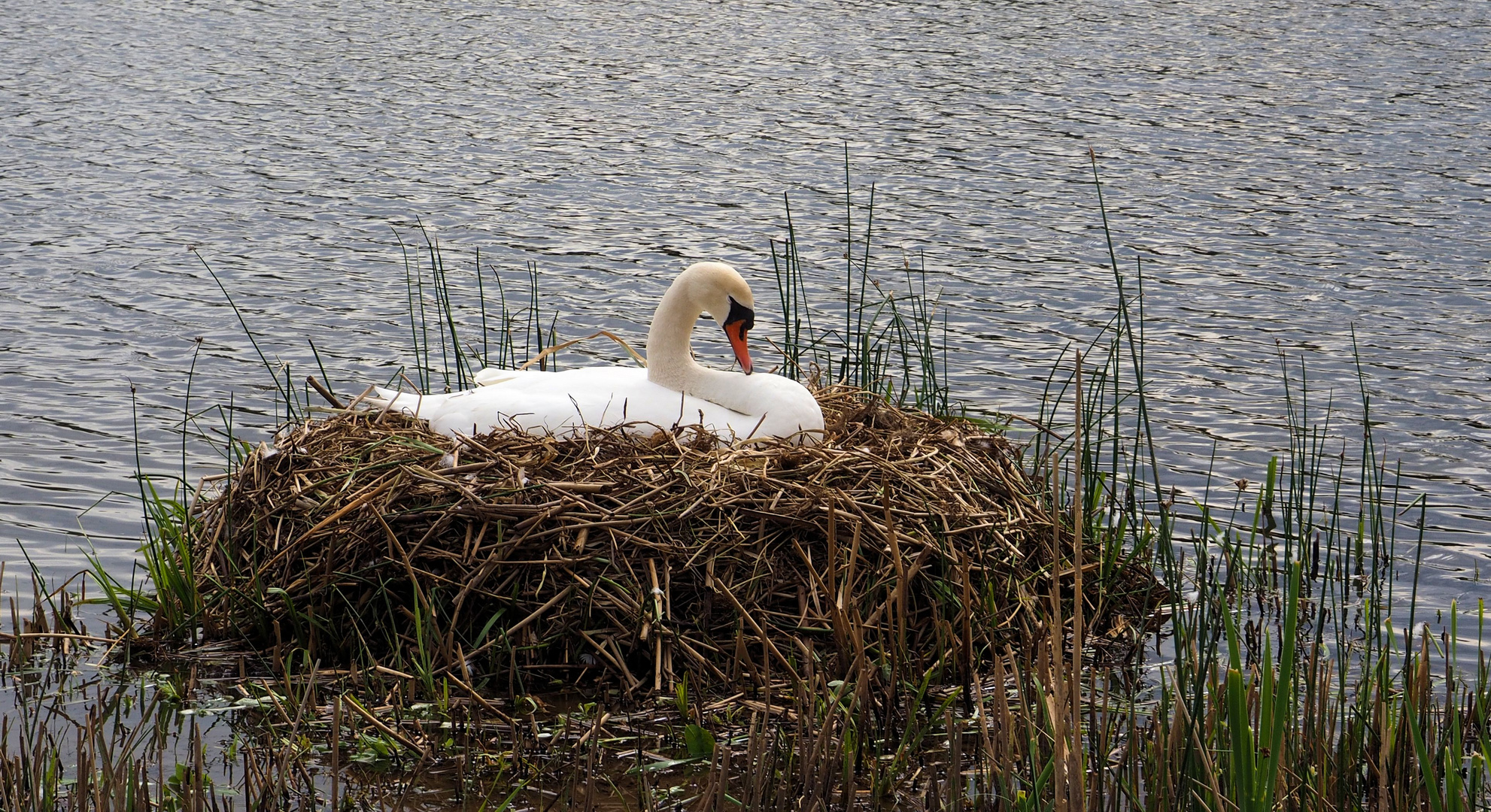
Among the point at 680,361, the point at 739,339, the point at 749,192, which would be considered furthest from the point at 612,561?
the point at 749,192

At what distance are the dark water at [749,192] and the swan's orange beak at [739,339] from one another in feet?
8.76

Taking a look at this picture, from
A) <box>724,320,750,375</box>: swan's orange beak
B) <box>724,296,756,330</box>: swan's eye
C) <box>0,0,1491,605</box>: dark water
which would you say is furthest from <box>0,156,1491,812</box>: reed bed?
<box>0,0,1491,605</box>: dark water

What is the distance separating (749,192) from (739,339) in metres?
8.25

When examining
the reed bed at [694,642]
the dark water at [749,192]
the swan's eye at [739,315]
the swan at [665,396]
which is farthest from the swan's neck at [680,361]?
the dark water at [749,192]

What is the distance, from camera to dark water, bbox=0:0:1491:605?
29.9ft

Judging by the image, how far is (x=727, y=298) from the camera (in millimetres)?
6512

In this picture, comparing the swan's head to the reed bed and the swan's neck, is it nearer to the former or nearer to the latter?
the swan's neck

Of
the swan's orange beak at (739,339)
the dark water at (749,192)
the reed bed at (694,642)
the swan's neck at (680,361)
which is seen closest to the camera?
the reed bed at (694,642)

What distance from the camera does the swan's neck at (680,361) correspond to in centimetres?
634

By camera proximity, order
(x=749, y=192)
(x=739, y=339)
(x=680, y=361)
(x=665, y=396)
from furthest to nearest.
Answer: (x=749, y=192)
(x=739, y=339)
(x=680, y=361)
(x=665, y=396)

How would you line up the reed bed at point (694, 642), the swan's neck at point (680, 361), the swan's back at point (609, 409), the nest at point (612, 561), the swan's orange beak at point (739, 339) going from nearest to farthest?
the reed bed at point (694, 642)
the nest at point (612, 561)
the swan's back at point (609, 409)
the swan's neck at point (680, 361)
the swan's orange beak at point (739, 339)

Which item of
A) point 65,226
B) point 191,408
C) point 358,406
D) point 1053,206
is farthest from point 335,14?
A: point 358,406

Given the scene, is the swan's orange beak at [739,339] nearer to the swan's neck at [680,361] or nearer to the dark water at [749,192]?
the swan's neck at [680,361]

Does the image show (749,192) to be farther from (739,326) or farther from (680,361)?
(680,361)
